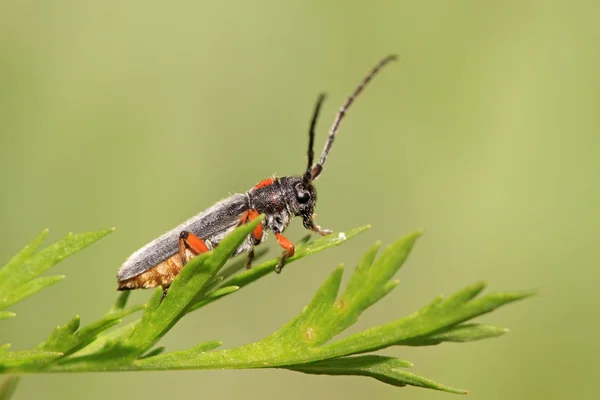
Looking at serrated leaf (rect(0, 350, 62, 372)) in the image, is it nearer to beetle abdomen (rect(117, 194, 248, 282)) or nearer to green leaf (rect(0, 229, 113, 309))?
green leaf (rect(0, 229, 113, 309))

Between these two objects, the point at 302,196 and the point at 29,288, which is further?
the point at 302,196

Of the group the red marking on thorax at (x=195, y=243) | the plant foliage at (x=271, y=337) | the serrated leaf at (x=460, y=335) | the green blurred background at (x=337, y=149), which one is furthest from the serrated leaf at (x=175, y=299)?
the green blurred background at (x=337, y=149)

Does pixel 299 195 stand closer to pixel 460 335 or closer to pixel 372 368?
pixel 372 368

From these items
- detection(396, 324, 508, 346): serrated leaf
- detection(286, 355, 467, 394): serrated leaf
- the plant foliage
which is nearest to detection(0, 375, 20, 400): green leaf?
the plant foliage

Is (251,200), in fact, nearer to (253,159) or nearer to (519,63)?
(253,159)

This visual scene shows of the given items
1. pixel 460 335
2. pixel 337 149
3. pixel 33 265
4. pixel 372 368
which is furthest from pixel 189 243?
pixel 337 149

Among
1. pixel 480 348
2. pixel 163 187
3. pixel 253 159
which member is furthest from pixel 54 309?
pixel 480 348
